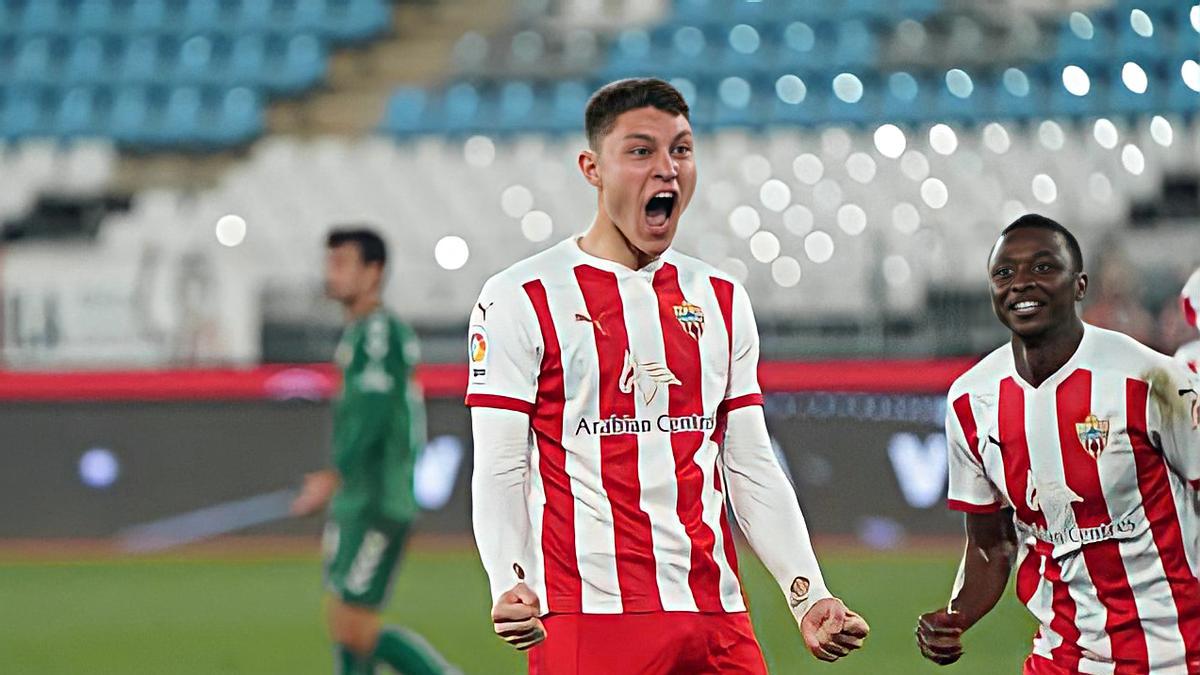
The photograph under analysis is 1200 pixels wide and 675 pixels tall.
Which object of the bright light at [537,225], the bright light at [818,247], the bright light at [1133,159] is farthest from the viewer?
the bright light at [1133,159]

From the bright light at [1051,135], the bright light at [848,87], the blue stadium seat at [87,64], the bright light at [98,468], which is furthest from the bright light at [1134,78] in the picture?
the blue stadium seat at [87,64]

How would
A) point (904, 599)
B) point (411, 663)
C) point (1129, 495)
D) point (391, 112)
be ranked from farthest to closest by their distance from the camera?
point (391, 112) → point (904, 599) → point (411, 663) → point (1129, 495)

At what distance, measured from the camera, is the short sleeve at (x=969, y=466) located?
3627 mm

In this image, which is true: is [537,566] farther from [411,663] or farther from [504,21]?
[504,21]

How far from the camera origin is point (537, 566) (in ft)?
10.7

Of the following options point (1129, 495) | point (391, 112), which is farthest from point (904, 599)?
point (391, 112)

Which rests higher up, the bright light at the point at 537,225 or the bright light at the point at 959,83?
the bright light at the point at 959,83

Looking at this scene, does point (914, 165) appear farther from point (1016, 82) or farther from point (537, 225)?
point (537, 225)

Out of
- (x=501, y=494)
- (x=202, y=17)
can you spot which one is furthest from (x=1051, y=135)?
(x=501, y=494)

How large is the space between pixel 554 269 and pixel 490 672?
14.9 ft

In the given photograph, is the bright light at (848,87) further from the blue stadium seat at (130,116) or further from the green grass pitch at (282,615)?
the blue stadium seat at (130,116)

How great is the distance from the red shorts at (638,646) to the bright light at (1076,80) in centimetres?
1241

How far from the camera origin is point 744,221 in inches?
520

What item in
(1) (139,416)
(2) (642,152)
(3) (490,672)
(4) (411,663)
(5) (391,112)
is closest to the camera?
(2) (642,152)
